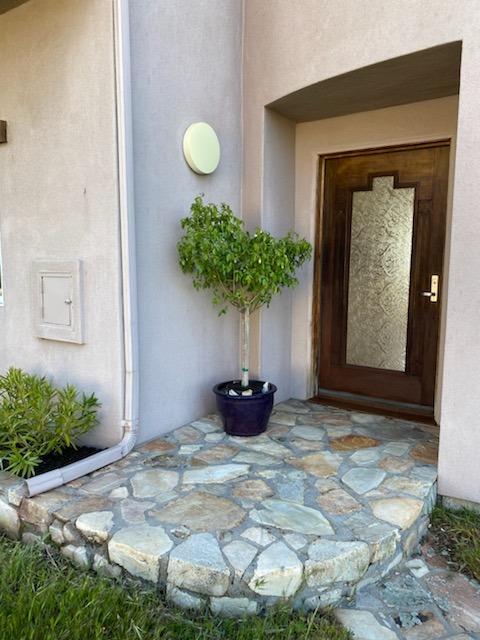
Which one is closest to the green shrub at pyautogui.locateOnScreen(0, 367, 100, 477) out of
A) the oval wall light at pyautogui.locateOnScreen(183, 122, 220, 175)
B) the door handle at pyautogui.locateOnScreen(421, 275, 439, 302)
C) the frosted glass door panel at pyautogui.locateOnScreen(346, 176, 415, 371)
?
the oval wall light at pyautogui.locateOnScreen(183, 122, 220, 175)

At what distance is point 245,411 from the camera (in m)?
3.18

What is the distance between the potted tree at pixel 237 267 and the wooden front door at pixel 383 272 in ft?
2.55

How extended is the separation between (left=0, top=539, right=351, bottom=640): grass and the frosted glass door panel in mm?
2407

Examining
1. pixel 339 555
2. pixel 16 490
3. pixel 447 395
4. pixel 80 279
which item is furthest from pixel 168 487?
pixel 447 395

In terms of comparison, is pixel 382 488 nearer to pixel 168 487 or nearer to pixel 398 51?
pixel 168 487

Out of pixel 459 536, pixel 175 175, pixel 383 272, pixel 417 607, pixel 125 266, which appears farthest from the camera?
pixel 383 272

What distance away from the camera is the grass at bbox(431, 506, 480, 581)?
2244 millimetres

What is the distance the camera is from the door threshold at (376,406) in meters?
3.71

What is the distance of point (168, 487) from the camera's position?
8.30 ft

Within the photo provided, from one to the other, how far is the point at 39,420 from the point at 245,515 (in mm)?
Result: 1412

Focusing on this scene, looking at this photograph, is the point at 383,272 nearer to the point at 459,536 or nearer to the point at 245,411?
the point at 245,411

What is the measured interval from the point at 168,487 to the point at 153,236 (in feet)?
5.09

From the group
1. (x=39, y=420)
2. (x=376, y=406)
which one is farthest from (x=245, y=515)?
(x=376, y=406)

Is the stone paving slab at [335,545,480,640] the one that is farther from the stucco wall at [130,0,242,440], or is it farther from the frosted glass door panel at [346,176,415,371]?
the frosted glass door panel at [346,176,415,371]
